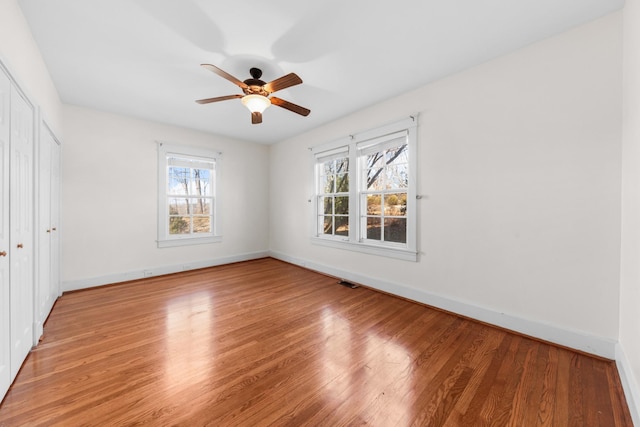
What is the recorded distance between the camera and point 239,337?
228cm

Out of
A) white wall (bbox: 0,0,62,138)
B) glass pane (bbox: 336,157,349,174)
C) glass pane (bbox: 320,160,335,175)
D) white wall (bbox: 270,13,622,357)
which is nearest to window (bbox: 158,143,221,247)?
white wall (bbox: 0,0,62,138)

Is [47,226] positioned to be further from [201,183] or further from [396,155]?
[396,155]

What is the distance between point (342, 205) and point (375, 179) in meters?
0.80

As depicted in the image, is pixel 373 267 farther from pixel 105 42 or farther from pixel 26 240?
pixel 105 42

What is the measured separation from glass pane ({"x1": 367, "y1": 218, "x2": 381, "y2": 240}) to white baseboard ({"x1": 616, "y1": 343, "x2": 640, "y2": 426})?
2.40 meters

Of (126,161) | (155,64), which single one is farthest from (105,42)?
(126,161)

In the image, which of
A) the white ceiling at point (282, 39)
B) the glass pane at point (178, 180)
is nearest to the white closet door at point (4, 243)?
the white ceiling at point (282, 39)

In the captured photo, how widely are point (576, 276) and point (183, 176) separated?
547 cm

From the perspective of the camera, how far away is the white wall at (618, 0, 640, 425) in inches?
58.7

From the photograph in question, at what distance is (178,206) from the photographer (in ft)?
15.0

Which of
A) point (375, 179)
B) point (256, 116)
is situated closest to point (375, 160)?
point (375, 179)

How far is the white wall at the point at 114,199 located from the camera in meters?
3.53

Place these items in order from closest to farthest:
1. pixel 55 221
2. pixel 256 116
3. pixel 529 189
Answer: pixel 529 189, pixel 256 116, pixel 55 221

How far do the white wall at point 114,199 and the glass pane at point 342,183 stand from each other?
2380 mm
